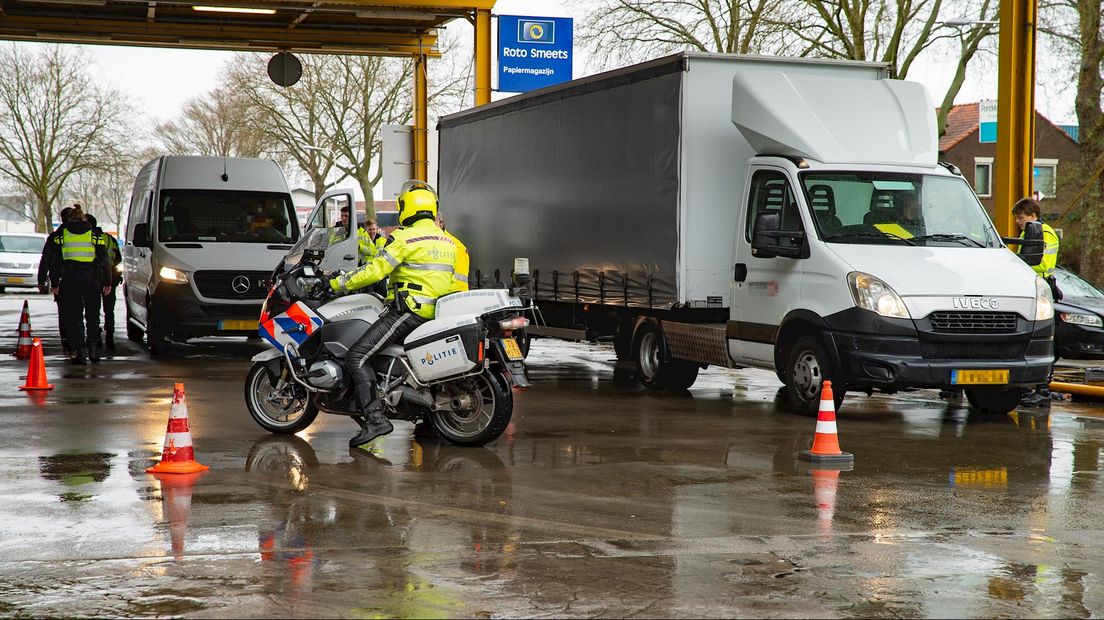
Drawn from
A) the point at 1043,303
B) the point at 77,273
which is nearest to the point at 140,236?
the point at 77,273

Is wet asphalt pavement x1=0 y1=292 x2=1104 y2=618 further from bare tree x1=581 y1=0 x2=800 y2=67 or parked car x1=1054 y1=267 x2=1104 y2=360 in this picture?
bare tree x1=581 y1=0 x2=800 y2=67

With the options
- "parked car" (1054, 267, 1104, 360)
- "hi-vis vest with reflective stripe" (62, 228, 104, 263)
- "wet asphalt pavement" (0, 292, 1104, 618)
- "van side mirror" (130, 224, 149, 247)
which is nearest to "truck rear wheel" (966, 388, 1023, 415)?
"wet asphalt pavement" (0, 292, 1104, 618)

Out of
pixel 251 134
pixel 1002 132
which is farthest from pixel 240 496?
pixel 251 134

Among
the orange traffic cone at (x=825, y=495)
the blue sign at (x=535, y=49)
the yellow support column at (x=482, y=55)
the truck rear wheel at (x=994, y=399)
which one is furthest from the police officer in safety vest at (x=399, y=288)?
the yellow support column at (x=482, y=55)

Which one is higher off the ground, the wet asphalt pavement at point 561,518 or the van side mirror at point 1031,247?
the van side mirror at point 1031,247

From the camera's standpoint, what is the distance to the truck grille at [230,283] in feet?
56.8

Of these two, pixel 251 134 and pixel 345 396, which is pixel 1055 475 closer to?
pixel 345 396

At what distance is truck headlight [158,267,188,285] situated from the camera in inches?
680

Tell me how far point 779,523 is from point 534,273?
8978mm

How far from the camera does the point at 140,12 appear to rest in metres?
23.9

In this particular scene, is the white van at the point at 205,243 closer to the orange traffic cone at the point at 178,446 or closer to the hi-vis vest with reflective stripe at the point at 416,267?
the hi-vis vest with reflective stripe at the point at 416,267

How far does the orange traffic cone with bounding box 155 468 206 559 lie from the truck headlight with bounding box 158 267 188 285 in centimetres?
919

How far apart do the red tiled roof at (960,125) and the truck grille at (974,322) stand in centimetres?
5309

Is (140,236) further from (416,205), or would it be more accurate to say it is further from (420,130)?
(416,205)
